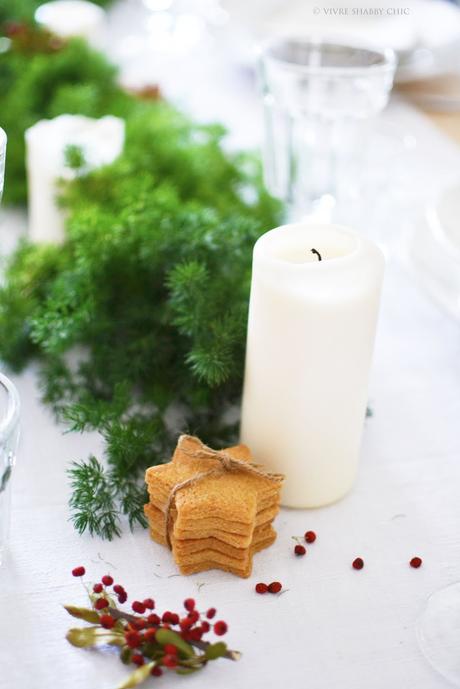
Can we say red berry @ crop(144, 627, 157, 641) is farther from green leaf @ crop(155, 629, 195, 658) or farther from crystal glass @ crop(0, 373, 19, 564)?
crystal glass @ crop(0, 373, 19, 564)

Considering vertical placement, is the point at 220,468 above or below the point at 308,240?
below

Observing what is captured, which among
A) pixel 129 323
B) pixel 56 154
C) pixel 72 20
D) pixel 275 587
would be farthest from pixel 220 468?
pixel 72 20

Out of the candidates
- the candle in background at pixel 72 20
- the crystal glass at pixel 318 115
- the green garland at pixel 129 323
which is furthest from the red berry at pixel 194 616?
the candle in background at pixel 72 20

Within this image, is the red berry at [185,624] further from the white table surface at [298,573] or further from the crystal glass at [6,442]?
the crystal glass at [6,442]

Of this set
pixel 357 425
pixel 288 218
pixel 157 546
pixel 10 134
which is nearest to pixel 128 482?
pixel 157 546

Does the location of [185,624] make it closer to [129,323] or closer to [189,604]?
[189,604]

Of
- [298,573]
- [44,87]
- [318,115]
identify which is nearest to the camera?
[298,573]

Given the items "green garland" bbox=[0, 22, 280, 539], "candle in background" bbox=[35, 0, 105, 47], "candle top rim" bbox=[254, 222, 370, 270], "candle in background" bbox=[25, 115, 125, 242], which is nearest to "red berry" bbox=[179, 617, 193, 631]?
"green garland" bbox=[0, 22, 280, 539]
